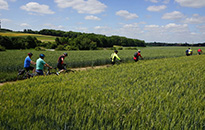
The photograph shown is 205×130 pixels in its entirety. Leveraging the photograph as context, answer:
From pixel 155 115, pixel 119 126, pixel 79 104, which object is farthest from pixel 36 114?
pixel 155 115

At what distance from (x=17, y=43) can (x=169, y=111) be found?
61328 mm

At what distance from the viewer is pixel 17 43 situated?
55375mm

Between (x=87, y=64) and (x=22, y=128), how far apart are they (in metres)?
16.9

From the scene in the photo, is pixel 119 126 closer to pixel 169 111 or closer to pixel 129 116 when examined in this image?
pixel 129 116

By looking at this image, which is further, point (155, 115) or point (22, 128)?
point (155, 115)

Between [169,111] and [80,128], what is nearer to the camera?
[80,128]

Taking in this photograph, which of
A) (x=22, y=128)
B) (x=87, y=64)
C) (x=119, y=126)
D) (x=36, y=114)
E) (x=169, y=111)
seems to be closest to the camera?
(x=22, y=128)

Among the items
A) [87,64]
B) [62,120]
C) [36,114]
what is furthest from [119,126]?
[87,64]

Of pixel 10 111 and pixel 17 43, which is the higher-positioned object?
pixel 17 43

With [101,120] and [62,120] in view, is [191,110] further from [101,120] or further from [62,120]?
[62,120]

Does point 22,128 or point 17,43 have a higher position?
point 17,43

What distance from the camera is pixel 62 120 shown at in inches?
111

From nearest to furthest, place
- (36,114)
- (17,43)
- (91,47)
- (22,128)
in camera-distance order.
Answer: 1. (22,128)
2. (36,114)
3. (17,43)
4. (91,47)

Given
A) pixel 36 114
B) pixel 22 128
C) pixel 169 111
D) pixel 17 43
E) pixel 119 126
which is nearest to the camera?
pixel 22 128
